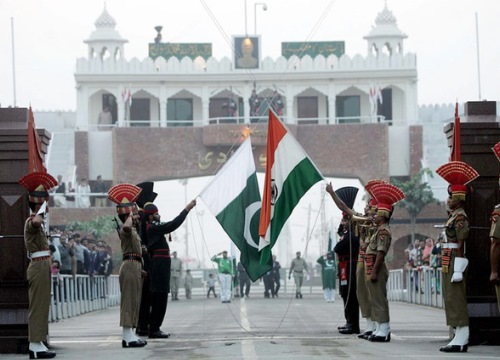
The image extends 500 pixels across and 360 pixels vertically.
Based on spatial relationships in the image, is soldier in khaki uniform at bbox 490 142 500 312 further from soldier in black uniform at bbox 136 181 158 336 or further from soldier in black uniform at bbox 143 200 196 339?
soldier in black uniform at bbox 136 181 158 336

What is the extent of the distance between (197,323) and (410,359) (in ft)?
35.6

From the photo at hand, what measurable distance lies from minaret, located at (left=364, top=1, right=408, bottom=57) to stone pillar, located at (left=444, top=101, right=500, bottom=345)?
Result: 248ft

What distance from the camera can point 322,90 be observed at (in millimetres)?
88500

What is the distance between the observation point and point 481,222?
60.4 ft

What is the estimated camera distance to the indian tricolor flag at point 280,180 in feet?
66.1

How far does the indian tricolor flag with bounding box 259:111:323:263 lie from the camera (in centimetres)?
2014

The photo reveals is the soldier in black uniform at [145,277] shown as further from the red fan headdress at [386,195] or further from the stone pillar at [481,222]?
the stone pillar at [481,222]

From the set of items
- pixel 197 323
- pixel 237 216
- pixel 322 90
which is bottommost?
pixel 197 323

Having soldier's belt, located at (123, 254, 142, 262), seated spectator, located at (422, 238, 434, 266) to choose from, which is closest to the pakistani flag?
soldier's belt, located at (123, 254, 142, 262)

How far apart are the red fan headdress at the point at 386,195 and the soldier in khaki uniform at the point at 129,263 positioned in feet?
9.44

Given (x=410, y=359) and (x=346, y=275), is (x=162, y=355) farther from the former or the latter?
(x=346, y=275)

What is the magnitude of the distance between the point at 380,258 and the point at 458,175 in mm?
1788

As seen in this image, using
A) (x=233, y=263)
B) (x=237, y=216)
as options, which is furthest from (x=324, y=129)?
(x=237, y=216)

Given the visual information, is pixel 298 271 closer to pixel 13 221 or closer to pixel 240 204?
pixel 240 204
